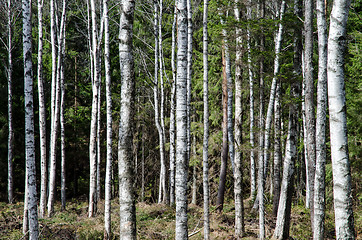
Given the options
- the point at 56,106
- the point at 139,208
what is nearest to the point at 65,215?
the point at 139,208

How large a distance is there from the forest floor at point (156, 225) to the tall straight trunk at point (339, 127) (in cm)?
482

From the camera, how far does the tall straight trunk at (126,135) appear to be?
468 cm

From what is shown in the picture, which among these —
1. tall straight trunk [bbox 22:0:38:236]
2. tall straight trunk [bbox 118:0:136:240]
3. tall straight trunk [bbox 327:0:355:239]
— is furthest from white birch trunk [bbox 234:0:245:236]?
tall straight trunk [bbox 327:0:355:239]

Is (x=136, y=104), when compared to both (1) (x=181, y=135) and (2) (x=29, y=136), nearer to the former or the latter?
(2) (x=29, y=136)

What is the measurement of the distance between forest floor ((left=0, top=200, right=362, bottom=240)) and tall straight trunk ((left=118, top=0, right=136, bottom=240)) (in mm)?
3155

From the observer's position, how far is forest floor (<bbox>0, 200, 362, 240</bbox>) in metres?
8.90

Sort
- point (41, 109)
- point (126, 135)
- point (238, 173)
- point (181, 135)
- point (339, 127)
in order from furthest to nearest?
point (41, 109) < point (238, 173) < point (181, 135) < point (126, 135) < point (339, 127)

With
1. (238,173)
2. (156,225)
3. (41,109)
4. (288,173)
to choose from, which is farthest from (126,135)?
(41,109)

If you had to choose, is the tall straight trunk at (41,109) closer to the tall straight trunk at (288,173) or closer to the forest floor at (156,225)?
the forest floor at (156,225)

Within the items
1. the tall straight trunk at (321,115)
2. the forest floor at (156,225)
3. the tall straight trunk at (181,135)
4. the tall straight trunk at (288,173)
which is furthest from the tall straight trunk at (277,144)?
the tall straight trunk at (181,135)

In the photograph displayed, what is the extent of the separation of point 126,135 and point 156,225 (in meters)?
6.38

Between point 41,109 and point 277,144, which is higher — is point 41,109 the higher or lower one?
the higher one

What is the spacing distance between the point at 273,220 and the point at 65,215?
26.6 ft

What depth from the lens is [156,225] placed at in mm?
10234
